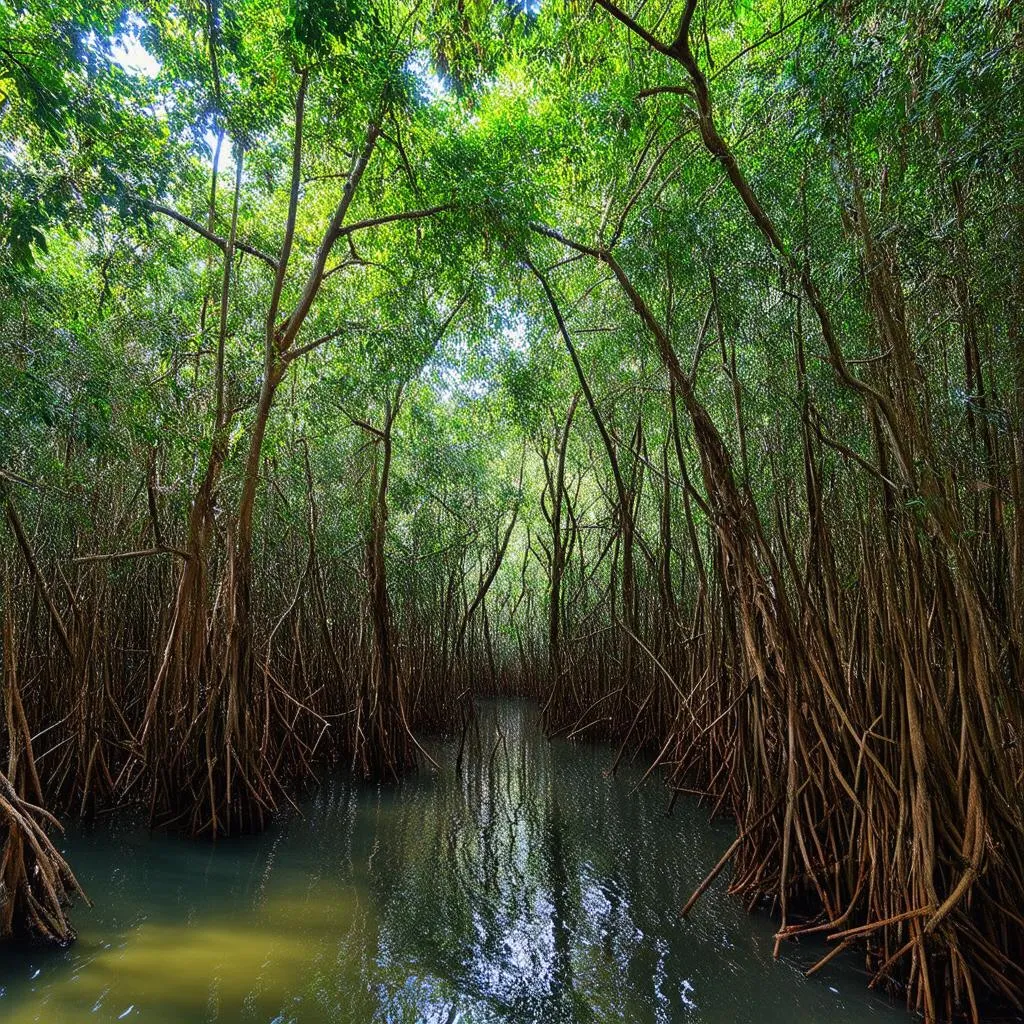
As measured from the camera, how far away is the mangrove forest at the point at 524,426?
103 inches

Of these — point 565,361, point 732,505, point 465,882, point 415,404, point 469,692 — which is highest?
point 565,361

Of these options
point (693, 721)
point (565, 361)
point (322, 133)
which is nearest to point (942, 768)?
point (693, 721)

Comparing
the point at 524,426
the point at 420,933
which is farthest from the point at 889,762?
the point at 524,426

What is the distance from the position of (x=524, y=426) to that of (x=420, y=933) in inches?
204

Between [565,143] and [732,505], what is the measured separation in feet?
11.1

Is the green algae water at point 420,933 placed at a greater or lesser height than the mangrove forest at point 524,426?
lesser

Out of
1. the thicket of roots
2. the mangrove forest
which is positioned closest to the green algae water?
the mangrove forest

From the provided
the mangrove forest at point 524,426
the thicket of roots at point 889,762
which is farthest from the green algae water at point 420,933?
the thicket of roots at point 889,762

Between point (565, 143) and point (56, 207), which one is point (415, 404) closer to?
point (565, 143)

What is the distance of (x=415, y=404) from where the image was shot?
322 inches

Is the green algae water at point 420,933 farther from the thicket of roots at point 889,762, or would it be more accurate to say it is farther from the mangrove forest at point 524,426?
the thicket of roots at point 889,762

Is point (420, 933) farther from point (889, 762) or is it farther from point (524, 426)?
point (524, 426)

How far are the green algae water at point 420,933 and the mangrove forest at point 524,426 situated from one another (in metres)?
0.03

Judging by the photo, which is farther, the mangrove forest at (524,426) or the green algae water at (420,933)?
the green algae water at (420,933)
